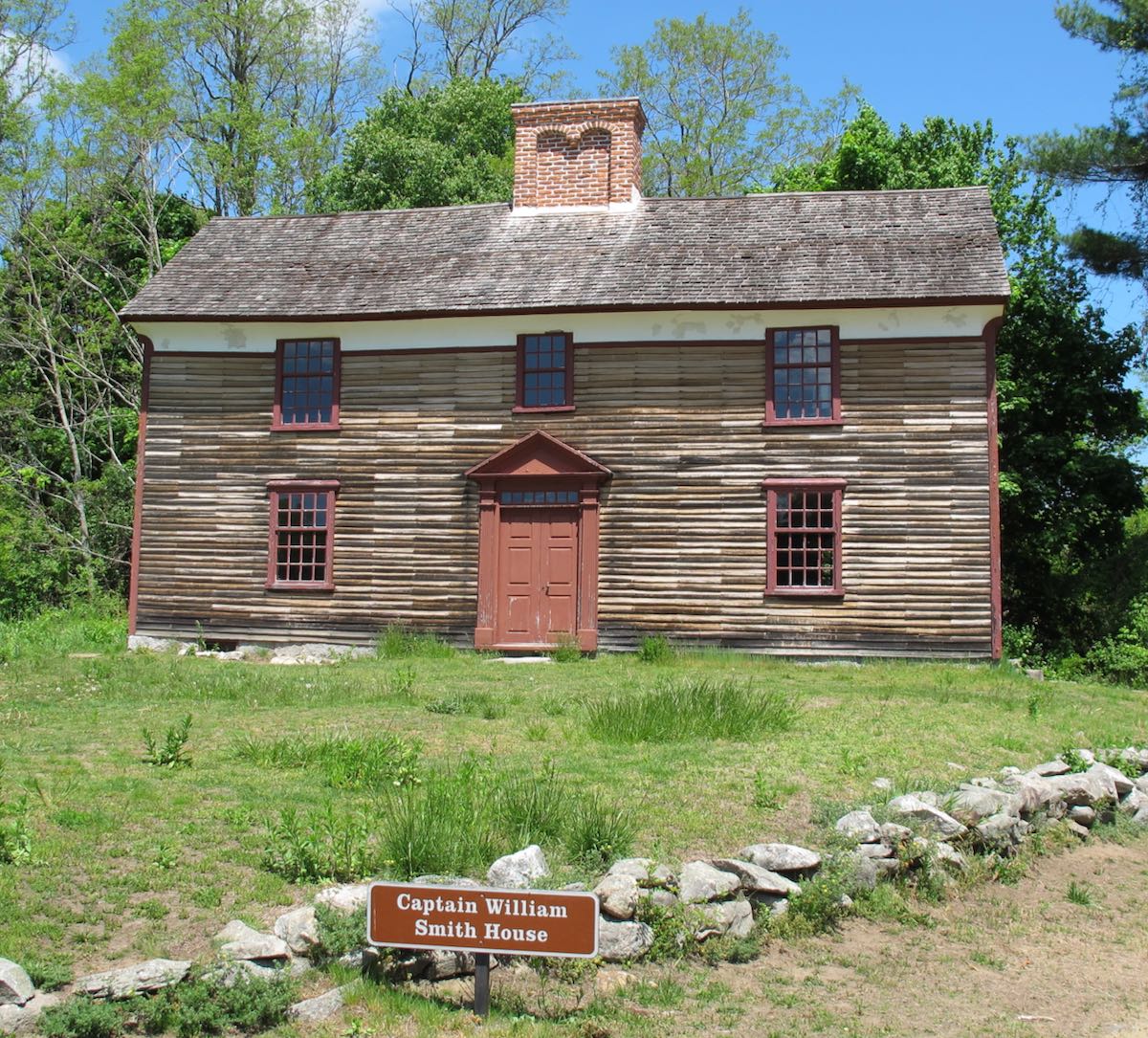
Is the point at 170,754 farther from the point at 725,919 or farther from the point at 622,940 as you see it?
the point at 725,919

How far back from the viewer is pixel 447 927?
6.38 metres

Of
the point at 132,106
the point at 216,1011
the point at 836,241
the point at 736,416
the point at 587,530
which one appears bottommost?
the point at 216,1011

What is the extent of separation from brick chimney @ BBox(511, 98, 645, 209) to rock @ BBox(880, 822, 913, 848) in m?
16.7

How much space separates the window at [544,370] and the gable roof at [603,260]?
641 millimetres

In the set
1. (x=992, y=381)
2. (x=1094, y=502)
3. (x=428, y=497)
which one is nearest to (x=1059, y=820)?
(x=992, y=381)

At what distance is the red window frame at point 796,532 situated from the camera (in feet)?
66.7

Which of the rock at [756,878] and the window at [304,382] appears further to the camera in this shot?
the window at [304,382]

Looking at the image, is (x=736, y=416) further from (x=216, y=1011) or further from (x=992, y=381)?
(x=216, y=1011)

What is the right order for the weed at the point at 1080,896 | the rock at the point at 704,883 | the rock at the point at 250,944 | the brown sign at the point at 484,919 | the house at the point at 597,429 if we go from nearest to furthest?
1. the brown sign at the point at 484,919
2. the rock at the point at 250,944
3. the rock at the point at 704,883
4. the weed at the point at 1080,896
5. the house at the point at 597,429

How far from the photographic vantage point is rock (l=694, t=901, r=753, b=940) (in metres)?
7.51

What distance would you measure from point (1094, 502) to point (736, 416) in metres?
8.85

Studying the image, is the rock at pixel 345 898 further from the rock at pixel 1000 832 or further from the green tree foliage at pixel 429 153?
the green tree foliage at pixel 429 153

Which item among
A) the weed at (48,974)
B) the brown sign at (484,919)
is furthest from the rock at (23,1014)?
the brown sign at (484,919)

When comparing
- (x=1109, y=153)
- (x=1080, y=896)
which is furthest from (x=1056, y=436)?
(x=1080, y=896)
